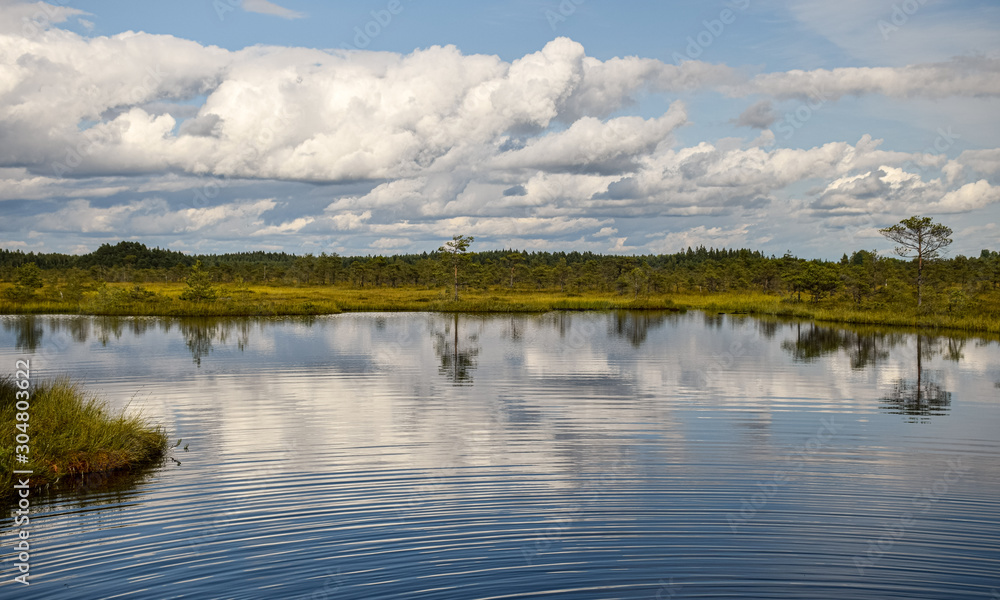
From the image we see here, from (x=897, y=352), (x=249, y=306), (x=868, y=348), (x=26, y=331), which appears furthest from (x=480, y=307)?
(x=897, y=352)

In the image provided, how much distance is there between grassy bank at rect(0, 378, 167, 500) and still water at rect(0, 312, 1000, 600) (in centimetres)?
75

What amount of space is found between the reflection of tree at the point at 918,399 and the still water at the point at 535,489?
0.62 ft

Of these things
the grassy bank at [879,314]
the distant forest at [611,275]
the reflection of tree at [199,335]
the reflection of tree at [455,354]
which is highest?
the distant forest at [611,275]

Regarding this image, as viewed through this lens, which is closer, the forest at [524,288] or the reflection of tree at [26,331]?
the reflection of tree at [26,331]

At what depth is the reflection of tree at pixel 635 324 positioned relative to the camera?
165 ft

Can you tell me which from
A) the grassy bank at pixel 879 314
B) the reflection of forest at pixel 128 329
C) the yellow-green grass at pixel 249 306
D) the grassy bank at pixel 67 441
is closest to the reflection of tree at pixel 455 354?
the reflection of forest at pixel 128 329

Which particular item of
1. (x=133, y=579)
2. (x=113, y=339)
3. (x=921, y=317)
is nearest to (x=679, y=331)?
(x=921, y=317)

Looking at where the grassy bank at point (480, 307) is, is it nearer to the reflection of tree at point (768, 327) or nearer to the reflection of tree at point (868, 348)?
the reflection of tree at point (768, 327)

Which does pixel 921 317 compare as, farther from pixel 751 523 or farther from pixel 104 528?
pixel 104 528

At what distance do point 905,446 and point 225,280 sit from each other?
134374 millimetres

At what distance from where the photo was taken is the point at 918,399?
1006 inches

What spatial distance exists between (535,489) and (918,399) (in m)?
19.2

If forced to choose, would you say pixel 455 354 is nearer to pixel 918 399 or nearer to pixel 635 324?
pixel 918 399

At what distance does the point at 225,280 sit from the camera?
441 feet
